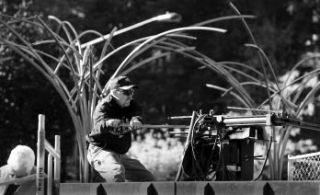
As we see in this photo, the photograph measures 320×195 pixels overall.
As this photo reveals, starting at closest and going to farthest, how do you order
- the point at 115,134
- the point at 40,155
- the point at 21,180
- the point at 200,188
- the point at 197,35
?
the point at 200,188
the point at 40,155
the point at 21,180
the point at 115,134
the point at 197,35

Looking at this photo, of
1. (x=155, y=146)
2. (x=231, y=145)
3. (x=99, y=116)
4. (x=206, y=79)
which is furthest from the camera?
(x=206, y=79)

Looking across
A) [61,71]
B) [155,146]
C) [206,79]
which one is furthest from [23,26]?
[206,79]

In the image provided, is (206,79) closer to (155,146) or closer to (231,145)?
(155,146)

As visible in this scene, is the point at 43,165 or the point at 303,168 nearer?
the point at 43,165

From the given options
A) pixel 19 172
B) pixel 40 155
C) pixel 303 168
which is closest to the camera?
pixel 40 155

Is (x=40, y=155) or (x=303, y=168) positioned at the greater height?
(x=40, y=155)

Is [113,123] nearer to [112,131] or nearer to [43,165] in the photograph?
[112,131]

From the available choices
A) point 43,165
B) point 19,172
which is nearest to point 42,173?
point 43,165

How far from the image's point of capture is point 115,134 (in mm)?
9672

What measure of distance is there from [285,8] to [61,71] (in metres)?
12.1

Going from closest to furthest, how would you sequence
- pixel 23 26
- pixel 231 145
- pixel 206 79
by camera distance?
pixel 231 145 < pixel 23 26 < pixel 206 79

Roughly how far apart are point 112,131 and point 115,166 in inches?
14.5

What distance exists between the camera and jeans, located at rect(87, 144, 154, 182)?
9516 mm

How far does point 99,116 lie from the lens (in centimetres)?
968
